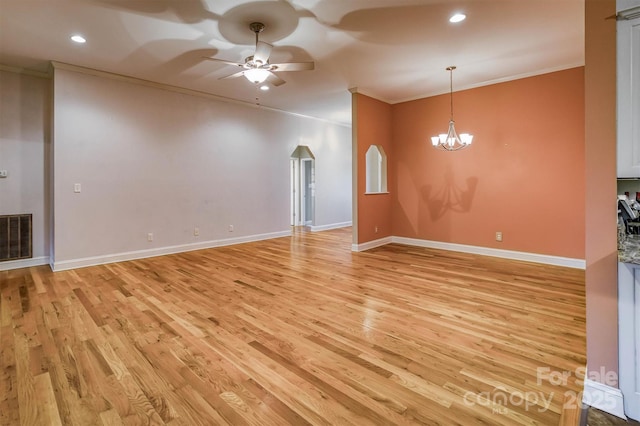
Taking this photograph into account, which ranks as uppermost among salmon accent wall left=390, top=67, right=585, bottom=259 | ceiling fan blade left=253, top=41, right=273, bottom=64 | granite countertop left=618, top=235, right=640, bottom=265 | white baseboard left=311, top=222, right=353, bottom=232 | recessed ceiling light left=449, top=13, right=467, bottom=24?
recessed ceiling light left=449, top=13, right=467, bottom=24

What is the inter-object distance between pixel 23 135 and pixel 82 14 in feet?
8.59

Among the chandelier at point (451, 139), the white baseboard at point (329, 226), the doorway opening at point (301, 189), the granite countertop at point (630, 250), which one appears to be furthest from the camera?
the doorway opening at point (301, 189)

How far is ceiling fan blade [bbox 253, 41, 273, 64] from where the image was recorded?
3199 mm

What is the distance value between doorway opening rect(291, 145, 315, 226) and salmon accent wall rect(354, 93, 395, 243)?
3056 mm

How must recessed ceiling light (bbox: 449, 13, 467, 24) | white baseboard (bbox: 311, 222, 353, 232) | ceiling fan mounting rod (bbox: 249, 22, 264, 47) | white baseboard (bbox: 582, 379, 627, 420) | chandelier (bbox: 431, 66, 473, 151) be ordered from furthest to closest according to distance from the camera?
white baseboard (bbox: 311, 222, 353, 232)
chandelier (bbox: 431, 66, 473, 151)
ceiling fan mounting rod (bbox: 249, 22, 264, 47)
recessed ceiling light (bbox: 449, 13, 467, 24)
white baseboard (bbox: 582, 379, 627, 420)

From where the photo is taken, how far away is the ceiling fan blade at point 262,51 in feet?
10.5

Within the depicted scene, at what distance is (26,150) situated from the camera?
4688 mm

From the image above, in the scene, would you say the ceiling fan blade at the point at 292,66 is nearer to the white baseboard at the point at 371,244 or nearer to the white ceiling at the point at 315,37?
the white ceiling at the point at 315,37

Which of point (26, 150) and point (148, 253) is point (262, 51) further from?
point (26, 150)

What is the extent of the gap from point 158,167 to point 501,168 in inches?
228

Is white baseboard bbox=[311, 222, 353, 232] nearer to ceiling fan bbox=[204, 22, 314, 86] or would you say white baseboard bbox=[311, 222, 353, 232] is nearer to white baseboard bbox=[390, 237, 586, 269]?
white baseboard bbox=[390, 237, 586, 269]

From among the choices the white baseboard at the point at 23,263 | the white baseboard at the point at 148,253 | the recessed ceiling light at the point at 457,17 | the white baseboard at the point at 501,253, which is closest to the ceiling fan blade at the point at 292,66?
the recessed ceiling light at the point at 457,17

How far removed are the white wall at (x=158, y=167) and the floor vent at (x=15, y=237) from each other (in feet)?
2.21

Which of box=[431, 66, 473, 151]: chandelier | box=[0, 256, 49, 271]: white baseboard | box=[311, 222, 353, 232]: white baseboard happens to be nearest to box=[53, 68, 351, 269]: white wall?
box=[0, 256, 49, 271]: white baseboard
